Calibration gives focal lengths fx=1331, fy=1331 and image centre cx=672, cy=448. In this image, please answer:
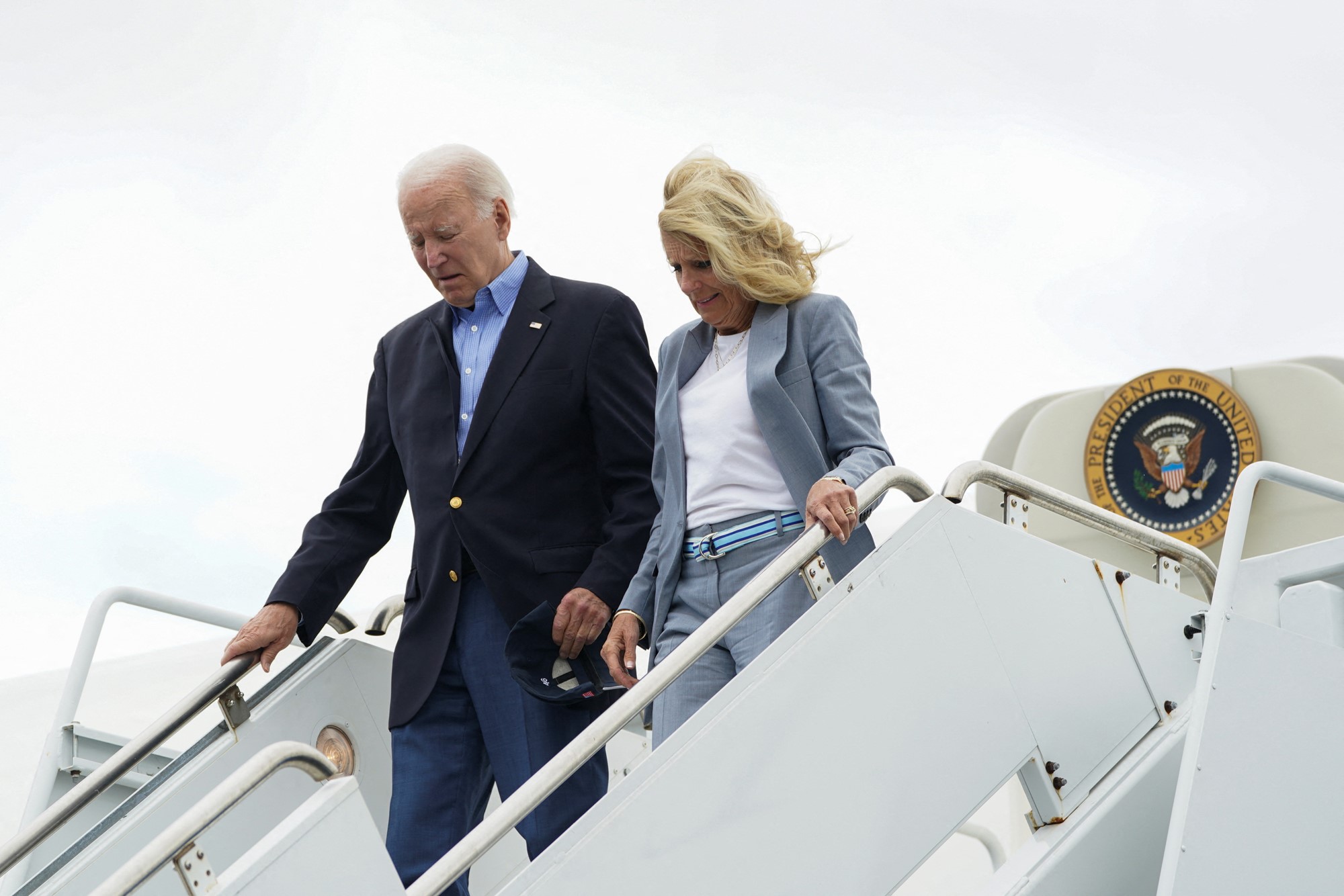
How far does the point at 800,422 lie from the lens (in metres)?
2.78

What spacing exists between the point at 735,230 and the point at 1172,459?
A: 4.79 m

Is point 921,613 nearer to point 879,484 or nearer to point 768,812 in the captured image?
point 879,484

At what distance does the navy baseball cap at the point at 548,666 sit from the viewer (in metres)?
2.88

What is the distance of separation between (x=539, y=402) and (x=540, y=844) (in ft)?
3.32

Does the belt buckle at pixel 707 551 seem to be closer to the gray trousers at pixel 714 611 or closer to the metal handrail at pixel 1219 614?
the gray trousers at pixel 714 611

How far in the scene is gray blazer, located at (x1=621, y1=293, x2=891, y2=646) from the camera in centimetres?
276

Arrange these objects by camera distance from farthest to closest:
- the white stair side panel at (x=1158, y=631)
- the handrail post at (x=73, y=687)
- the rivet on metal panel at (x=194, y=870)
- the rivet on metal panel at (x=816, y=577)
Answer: the handrail post at (x=73, y=687)
the white stair side panel at (x=1158, y=631)
the rivet on metal panel at (x=816, y=577)
the rivet on metal panel at (x=194, y=870)

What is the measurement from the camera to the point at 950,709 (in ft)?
8.87

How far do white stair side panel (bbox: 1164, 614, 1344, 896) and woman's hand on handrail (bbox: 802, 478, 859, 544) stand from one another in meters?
0.83

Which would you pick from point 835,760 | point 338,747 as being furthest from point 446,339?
point 835,760

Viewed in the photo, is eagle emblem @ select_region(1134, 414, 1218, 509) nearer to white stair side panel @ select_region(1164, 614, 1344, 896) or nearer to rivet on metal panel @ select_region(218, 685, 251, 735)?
white stair side panel @ select_region(1164, 614, 1344, 896)

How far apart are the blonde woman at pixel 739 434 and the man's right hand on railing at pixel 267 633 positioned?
87 centimetres

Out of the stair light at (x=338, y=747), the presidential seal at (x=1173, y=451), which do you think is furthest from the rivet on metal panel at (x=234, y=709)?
the presidential seal at (x=1173, y=451)

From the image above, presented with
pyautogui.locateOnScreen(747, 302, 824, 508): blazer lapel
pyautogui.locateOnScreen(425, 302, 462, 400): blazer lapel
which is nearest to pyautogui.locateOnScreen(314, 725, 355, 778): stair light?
pyautogui.locateOnScreen(425, 302, 462, 400): blazer lapel
